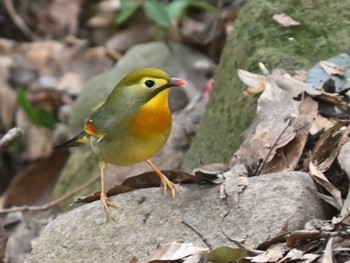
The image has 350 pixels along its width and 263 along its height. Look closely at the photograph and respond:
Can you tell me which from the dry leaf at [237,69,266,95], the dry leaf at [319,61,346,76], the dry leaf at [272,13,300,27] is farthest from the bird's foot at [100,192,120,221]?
the dry leaf at [272,13,300,27]

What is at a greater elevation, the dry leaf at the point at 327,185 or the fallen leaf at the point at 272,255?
the fallen leaf at the point at 272,255

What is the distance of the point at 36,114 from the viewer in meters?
8.89

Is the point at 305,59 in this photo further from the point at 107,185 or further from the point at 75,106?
the point at 75,106

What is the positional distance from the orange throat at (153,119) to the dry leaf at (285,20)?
142cm

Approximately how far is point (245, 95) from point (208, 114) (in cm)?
54

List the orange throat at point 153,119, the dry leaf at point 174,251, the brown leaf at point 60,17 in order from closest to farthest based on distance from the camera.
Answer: the dry leaf at point 174,251 → the orange throat at point 153,119 → the brown leaf at point 60,17

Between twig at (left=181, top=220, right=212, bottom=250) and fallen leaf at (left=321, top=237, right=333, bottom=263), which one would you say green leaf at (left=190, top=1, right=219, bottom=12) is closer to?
twig at (left=181, top=220, right=212, bottom=250)

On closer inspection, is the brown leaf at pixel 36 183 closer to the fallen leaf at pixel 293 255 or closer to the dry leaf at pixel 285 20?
the dry leaf at pixel 285 20

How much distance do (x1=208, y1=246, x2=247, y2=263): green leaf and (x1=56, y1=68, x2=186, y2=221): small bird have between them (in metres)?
0.58

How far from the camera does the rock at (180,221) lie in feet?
13.0

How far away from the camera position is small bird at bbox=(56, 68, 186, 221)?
14.5ft

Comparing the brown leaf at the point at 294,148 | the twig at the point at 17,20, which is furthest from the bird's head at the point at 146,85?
the twig at the point at 17,20

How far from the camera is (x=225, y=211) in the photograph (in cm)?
411

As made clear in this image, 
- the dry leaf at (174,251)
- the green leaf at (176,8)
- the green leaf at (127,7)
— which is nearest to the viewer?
the dry leaf at (174,251)
